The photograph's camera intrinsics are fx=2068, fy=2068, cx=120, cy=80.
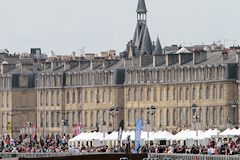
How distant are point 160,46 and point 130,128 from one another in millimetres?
23788

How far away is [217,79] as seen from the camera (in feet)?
430

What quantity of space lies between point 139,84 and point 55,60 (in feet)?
63.0

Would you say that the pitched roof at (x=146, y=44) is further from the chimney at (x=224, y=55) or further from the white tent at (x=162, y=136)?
the white tent at (x=162, y=136)

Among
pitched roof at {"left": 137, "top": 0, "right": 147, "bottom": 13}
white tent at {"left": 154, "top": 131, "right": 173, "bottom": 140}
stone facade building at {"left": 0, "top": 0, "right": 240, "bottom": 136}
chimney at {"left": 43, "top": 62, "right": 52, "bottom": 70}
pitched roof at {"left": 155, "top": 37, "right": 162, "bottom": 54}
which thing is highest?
pitched roof at {"left": 137, "top": 0, "right": 147, "bottom": 13}

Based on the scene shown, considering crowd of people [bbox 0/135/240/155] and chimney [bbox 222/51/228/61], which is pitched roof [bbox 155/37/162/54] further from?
crowd of people [bbox 0/135/240/155]

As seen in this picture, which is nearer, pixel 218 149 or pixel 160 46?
pixel 218 149

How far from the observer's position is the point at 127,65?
14575 centimetres

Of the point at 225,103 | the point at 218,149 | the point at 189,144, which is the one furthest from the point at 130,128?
the point at 218,149

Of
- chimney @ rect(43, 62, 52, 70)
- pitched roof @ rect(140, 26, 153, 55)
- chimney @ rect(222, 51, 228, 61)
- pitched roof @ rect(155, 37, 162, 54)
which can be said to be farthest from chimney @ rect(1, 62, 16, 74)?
chimney @ rect(222, 51, 228, 61)

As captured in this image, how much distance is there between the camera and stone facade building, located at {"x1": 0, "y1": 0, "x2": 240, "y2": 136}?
132000mm

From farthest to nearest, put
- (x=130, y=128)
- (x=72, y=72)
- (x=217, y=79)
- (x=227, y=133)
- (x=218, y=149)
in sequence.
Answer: (x=72, y=72), (x=130, y=128), (x=217, y=79), (x=227, y=133), (x=218, y=149)

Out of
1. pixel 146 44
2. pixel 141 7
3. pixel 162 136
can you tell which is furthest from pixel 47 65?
pixel 162 136

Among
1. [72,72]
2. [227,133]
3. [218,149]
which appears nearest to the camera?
[218,149]

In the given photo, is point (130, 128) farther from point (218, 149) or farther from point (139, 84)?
point (218, 149)
